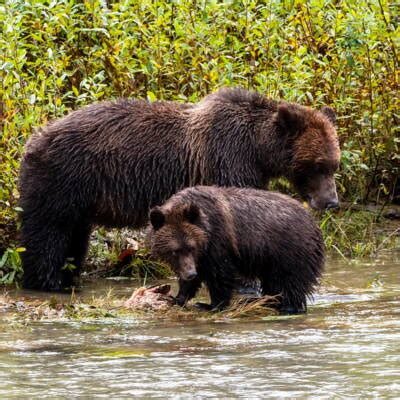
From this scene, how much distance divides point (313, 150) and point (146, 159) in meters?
1.56

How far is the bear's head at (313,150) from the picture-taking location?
414 inches

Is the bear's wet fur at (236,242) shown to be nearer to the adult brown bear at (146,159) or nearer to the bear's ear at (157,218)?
the bear's ear at (157,218)

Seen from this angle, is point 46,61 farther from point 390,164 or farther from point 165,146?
point 390,164

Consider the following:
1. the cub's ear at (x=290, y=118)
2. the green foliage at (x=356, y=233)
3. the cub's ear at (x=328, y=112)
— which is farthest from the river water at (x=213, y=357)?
the green foliage at (x=356, y=233)

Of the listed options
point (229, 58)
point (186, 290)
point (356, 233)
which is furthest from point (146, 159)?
point (356, 233)

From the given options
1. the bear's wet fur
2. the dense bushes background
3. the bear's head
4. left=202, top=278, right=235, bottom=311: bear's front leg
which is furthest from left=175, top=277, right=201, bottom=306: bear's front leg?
the dense bushes background

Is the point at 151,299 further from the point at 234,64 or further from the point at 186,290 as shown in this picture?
the point at 234,64

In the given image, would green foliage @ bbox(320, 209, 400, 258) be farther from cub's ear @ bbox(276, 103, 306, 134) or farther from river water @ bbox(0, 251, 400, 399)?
river water @ bbox(0, 251, 400, 399)

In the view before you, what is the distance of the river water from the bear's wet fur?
386 mm

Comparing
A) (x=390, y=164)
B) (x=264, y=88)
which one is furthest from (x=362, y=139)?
(x=264, y=88)

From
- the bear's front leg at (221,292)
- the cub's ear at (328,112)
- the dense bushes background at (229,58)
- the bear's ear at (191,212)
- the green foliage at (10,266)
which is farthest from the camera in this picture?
the dense bushes background at (229,58)

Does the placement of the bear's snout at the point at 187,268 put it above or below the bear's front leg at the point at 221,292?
above

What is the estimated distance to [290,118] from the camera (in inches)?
411

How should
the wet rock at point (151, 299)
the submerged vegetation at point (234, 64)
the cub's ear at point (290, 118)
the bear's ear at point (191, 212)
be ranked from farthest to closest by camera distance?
the submerged vegetation at point (234, 64)
the cub's ear at point (290, 118)
the wet rock at point (151, 299)
the bear's ear at point (191, 212)
